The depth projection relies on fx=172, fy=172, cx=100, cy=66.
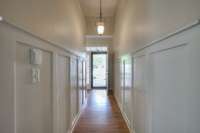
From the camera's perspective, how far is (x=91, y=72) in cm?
1002

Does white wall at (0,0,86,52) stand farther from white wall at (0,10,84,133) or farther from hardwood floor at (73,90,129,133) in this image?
hardwood floor at (73,90,129,133)

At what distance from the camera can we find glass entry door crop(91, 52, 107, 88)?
10.0 metres

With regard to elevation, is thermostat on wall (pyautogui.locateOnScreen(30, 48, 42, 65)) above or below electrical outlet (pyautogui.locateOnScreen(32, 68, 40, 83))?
above

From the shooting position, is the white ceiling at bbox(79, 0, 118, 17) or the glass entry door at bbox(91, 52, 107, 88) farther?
the glass entry door at bbox(91, 52, 107, 88)

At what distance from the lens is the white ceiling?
5.12 meters

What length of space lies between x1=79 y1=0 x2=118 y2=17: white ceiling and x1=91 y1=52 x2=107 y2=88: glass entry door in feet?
12.5

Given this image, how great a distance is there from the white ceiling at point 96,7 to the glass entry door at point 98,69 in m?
3.80

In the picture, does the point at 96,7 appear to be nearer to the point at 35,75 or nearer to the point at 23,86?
the point at 35,75

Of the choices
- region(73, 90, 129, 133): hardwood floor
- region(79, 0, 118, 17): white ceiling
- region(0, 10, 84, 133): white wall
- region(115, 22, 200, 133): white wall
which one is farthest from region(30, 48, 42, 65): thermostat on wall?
region(79, 0, 118, 17): white ceiling

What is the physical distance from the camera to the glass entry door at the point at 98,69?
1003 centimetres

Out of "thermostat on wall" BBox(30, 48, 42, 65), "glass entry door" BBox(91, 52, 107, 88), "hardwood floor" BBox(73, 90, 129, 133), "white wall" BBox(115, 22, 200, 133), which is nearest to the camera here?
"white wall" BBox(115, 22, 200, 133)

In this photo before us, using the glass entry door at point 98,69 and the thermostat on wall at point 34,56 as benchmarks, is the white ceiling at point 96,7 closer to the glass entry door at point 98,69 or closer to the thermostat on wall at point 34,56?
the glass entry door at point 98,69

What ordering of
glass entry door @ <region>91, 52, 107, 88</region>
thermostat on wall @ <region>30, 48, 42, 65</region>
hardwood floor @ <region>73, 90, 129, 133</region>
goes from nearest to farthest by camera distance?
thermostat on wall @ <region>30, 48, 42, 65</region>
hardwood floor @ <region>73, 90, 129, 133</region>
glass entry door @ <region>91, 52, 107, 88</region>

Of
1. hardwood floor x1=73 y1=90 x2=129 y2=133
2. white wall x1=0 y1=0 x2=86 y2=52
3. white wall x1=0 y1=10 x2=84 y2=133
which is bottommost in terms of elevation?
hardwood floor x1=73 y1=90 x2=129 y2=133
